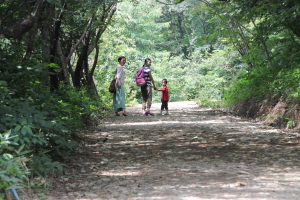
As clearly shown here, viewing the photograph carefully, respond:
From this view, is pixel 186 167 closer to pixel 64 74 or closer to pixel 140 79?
pixel 64 74

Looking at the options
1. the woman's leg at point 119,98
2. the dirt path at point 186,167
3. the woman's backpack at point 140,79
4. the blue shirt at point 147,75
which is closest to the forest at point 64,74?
the dirt path at point 186,167

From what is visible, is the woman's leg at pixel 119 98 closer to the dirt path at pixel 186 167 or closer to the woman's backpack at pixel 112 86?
the woman's backpack at pixel 112 86

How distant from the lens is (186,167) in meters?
5.01

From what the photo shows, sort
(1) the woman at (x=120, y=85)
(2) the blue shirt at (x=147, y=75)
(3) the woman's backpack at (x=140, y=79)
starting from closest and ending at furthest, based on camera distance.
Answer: (1) the woman at (x=120, y=85), (3) the woman's backpack at (x=140, y=79), (2) the blue shirt at (x=147, y=75)

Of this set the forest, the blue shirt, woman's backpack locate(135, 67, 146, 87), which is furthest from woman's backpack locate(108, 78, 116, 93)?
the blue shirt

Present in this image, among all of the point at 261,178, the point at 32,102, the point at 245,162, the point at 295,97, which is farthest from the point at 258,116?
the point at 32,102

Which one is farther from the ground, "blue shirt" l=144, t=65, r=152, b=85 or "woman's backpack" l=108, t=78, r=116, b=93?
"blue shirt" l=144, t=65, r=152, b=85

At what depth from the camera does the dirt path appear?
12.5ft

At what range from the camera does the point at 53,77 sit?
27.5ft

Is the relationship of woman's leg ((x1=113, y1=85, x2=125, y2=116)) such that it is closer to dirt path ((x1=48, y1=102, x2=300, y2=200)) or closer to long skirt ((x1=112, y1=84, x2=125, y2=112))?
long skirt ((x1=112, y1=84, x2=125, y2=112))

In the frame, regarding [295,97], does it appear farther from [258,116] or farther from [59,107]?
[59,107]

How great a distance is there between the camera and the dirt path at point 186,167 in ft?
12.5

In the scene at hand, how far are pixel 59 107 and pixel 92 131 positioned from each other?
3.11 m

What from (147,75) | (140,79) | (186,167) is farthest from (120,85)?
(186,167)
